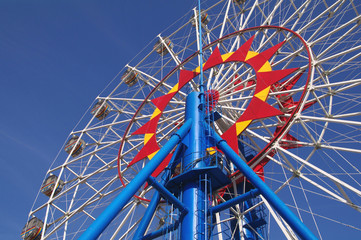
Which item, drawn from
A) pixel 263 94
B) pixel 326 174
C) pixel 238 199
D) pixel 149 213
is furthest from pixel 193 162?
pixel 326 174

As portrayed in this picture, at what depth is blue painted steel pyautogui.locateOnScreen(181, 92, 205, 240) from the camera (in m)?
7.68

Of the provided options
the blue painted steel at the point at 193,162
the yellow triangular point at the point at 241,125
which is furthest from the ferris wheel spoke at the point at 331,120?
the blue painted steel at the point at 193,162

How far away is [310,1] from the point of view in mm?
→ 12820

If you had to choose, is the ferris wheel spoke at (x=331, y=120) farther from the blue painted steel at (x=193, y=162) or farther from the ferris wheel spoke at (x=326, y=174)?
the blue painted steel at (x=193, y=162)

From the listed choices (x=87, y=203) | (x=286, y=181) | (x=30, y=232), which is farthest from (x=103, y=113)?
(x=286, y=181)

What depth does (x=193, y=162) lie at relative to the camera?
8.78 meters

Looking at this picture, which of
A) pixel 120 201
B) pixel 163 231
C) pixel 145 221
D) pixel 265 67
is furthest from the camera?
pixel 265 67

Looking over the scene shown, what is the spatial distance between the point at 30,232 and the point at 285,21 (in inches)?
557

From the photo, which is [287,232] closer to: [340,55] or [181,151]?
[181,151]

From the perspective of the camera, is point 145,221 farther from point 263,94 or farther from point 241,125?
point 263,94

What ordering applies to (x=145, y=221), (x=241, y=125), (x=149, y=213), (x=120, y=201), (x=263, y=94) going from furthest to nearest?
(x=263, y=94), (x=241, y=125), (x=149, y=213), (x=145, y=221), (x=120, y=201)

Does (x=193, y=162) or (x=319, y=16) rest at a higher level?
(x=319, y=16)

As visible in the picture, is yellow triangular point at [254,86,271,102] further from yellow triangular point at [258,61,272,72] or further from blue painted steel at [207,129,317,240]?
blue painted steel at [207,129,317,240]

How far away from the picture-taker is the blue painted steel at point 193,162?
25.2ft
